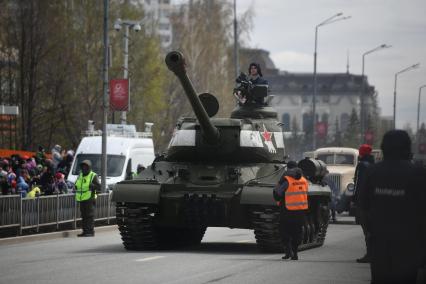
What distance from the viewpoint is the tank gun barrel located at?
20.1 m

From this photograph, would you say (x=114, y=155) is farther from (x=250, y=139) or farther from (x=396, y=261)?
(x=396, y=261)

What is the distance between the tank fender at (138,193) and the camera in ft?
71.0

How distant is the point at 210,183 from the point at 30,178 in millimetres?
10931

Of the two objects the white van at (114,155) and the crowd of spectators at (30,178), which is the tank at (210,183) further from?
the white van at (114,155)

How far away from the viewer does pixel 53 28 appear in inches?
1976

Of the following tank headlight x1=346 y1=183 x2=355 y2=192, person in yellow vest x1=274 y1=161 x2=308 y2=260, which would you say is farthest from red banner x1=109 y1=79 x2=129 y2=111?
person in yellow vest x1=274 y1=161 x2=308 y2=260

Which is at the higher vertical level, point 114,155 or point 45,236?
point 114,155

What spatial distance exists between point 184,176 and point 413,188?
479 inches

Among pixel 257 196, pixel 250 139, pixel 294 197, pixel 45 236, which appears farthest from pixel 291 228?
pixel 45 236

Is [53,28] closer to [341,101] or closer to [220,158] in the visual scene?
[220,158]

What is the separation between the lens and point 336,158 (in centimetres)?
4062

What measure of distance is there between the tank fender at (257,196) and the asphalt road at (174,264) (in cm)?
89

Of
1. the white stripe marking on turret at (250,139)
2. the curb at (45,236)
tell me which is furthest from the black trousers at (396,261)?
the curb at (45,236)

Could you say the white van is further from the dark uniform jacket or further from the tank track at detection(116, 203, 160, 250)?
the dark uniform jacket
